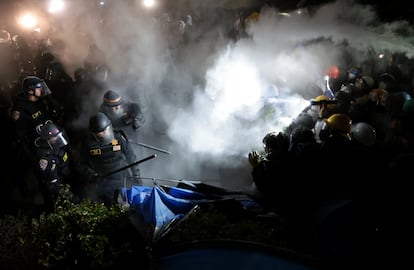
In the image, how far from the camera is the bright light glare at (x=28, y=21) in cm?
1602

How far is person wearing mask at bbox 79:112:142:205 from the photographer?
6648 millimetres

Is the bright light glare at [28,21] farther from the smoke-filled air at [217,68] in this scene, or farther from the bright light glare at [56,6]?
the smoke-filled air at [217,68]

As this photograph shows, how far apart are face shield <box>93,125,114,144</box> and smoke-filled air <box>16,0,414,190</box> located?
263cm

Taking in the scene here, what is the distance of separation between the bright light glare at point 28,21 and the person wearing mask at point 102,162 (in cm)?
1163

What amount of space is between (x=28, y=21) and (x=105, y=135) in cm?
1235

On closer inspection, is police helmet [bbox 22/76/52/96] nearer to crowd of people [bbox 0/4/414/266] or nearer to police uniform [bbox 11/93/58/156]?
crowd of people [bbox 0/4/414/266]

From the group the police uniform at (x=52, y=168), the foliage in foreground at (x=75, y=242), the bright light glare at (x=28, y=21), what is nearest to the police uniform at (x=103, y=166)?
the police uniform at (x=52, y=168)

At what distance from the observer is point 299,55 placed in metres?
11.9

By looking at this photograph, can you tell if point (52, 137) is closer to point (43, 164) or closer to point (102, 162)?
point (43, 164)

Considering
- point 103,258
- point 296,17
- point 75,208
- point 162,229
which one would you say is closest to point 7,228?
point 75,208

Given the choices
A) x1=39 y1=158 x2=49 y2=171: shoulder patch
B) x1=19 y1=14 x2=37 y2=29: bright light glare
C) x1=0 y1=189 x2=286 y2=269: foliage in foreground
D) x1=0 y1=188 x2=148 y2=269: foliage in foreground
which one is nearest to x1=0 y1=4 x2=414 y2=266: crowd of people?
x1=39 y1=158 x2=49 y2=171: shoulder patch

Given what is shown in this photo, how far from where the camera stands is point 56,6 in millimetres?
14312

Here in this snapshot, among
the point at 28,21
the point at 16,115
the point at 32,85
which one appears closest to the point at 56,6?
the point at 28,21

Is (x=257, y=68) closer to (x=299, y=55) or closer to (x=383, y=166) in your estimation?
(x=299, y=55)
